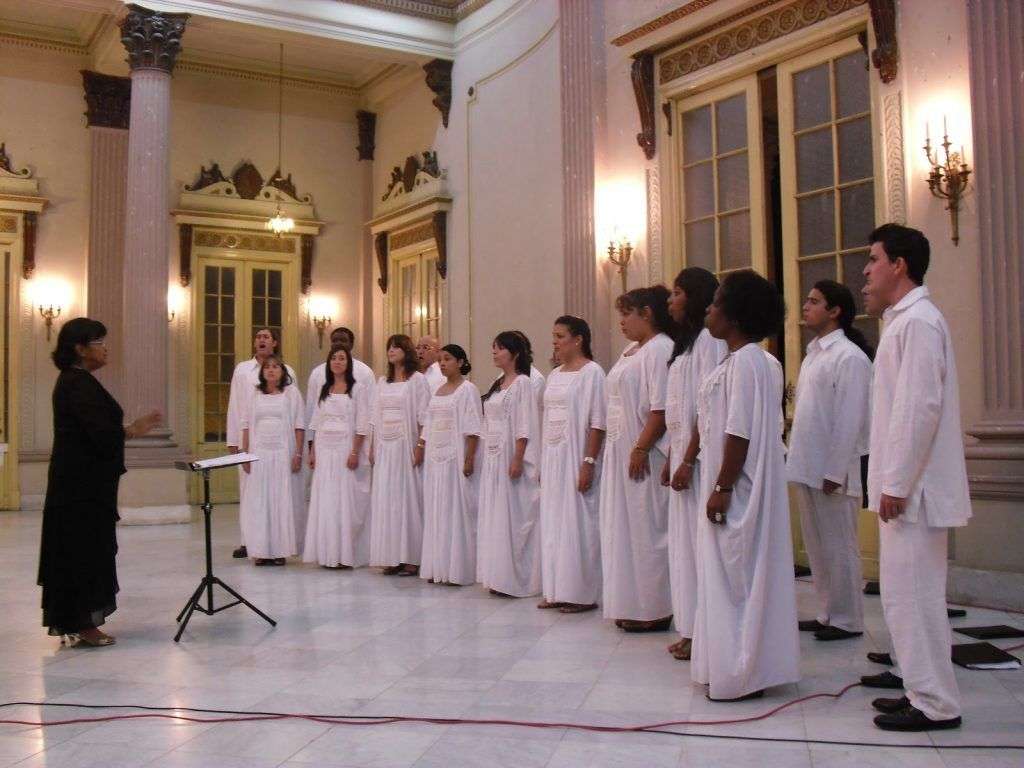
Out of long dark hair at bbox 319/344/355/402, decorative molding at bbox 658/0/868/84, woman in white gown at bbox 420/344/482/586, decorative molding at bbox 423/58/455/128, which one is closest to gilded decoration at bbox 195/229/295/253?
decorative molding at bbox 423/58/455/128

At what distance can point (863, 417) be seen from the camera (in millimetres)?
4754

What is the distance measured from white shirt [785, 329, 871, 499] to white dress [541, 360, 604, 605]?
43.5 inches

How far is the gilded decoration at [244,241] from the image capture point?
1193cm

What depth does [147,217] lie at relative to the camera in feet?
32.1

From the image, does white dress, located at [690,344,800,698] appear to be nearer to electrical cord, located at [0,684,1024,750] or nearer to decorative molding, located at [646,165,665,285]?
electrical cord, located at [0,684,1024,750]

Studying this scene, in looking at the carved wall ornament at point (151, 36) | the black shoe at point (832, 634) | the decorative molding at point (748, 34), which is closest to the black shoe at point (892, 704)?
the black shoe at point (832, 634)

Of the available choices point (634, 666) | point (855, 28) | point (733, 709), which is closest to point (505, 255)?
point (855, 28)

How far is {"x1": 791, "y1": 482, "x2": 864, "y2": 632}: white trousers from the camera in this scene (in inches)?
182

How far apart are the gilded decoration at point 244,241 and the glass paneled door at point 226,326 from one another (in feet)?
0.51

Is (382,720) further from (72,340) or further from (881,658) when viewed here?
(72,340)

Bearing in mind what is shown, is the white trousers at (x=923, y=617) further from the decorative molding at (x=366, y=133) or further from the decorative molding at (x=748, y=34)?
the decorative molding at (x=366, y=133)

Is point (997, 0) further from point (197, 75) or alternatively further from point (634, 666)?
point (197, 75)

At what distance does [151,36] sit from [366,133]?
3.38 metres

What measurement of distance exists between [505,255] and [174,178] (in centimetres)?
444
